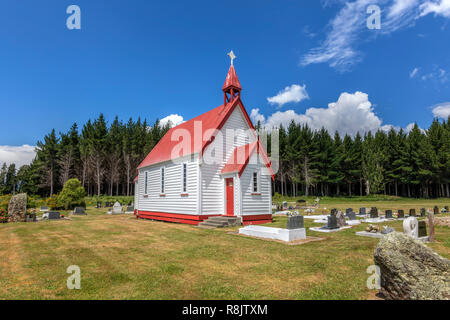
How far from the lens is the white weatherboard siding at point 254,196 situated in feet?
58.6

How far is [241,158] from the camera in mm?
18328

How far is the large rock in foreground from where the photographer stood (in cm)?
462

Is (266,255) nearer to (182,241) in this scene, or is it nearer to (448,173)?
(182,241)

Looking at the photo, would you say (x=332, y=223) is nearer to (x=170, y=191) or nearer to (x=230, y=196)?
(x=230, y=196)

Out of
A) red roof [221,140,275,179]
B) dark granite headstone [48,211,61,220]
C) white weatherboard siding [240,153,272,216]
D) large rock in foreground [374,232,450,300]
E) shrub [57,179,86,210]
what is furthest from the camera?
shrub [57,179,86,210]

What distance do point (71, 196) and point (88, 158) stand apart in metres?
28.9

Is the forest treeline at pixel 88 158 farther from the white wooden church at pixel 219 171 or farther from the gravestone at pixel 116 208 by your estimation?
the white wooden church at pixel 219 171

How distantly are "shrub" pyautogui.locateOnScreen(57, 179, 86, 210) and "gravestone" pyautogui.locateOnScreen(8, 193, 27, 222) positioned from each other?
13080mm

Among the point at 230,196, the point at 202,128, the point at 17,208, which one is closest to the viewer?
the point at 230,196

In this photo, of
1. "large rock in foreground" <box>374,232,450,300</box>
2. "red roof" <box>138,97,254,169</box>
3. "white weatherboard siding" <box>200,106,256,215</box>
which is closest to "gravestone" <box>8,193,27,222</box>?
"red roof" <box>138,97,254,169</box>

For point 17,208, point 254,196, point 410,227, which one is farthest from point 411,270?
point 17,208

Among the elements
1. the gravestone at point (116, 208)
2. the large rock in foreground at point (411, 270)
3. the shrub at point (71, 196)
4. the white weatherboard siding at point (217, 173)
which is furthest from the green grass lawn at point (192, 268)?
the shrub at point (71, 196)

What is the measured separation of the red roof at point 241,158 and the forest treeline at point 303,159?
44.9 metres

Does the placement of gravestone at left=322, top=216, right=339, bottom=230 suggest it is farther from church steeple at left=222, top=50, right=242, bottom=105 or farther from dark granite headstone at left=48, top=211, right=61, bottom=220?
dark granite headstone at left=48, top=211, right=61, bottom=220
